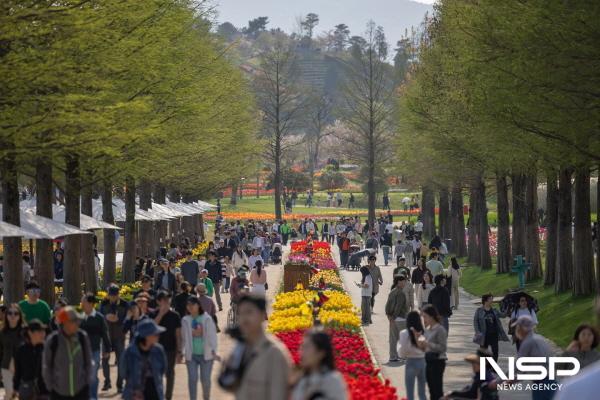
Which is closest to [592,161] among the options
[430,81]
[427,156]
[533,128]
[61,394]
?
[533,128]

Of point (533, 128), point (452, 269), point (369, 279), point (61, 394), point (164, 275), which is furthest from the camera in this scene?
point (452, 269)

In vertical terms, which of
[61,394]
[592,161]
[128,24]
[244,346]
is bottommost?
[61,394]

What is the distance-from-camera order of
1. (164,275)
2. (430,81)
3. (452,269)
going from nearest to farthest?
(164,275) < (452,269) < (430,81)

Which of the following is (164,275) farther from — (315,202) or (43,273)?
(315,202)

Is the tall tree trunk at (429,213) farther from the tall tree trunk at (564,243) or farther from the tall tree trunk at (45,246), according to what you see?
the tall tree trunk at (45,246)

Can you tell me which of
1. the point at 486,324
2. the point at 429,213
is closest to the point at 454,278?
the point at 486,324

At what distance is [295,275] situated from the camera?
3400 cm

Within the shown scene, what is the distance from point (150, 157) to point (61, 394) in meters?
18.5

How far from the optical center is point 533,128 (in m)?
23.1

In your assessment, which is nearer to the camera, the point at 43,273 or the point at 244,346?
the point at 244,346

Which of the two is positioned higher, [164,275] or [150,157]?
[150,157]

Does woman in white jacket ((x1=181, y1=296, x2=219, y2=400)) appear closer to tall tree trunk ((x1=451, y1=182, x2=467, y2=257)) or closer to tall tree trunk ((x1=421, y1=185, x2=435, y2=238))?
tall tree trunk ((x1=451, y1=182, x2=467, y2=257))

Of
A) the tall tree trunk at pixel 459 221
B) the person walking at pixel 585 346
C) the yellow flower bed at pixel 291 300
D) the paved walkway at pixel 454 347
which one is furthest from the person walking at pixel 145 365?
the tall tree trunk at pixel 459 221

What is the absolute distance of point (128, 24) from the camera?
83.1 feet
